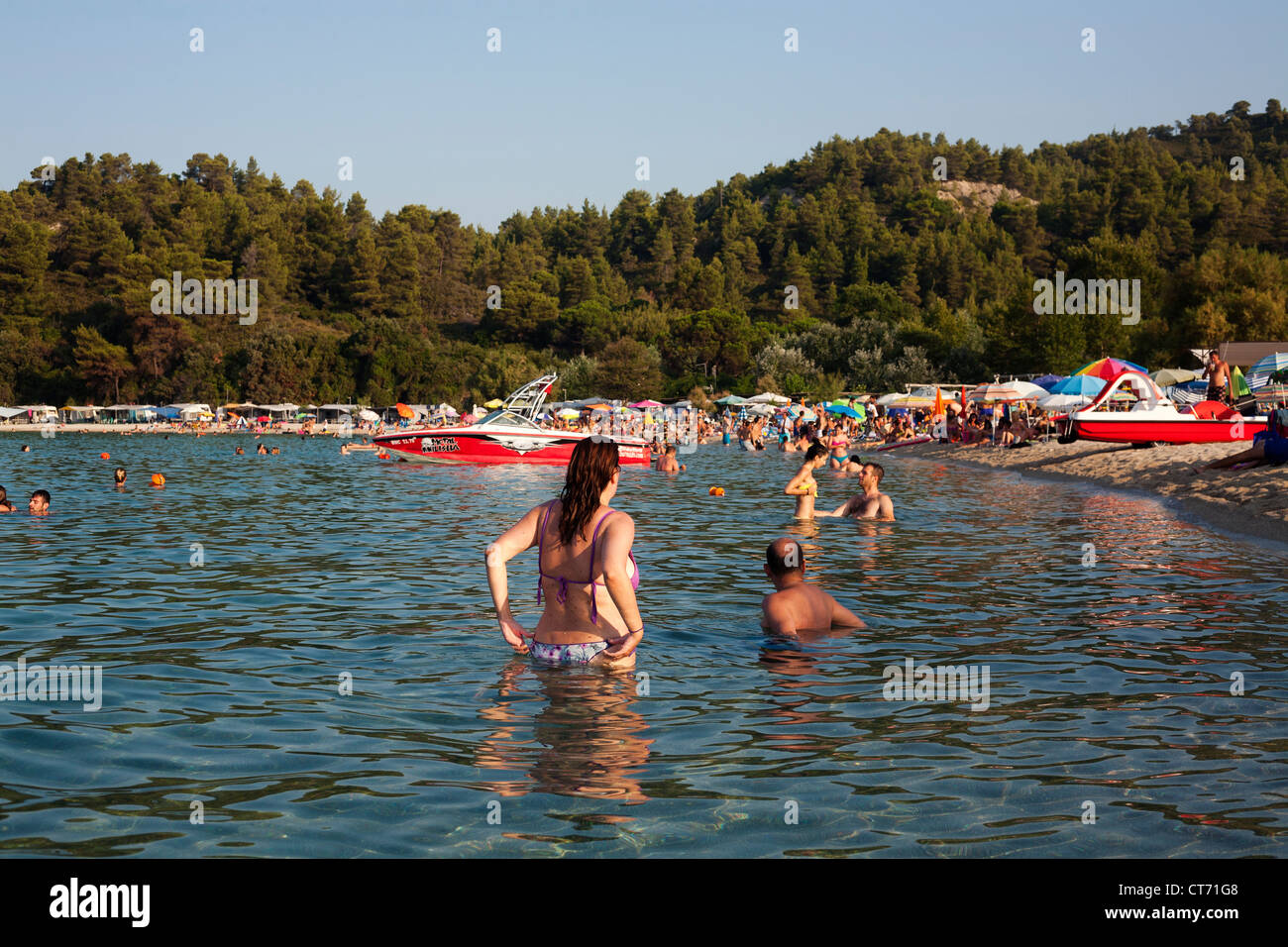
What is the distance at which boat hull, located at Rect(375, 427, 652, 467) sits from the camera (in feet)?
122

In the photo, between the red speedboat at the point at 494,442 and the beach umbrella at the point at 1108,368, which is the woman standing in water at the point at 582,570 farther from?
the beach umbrella at the point at 1108,368

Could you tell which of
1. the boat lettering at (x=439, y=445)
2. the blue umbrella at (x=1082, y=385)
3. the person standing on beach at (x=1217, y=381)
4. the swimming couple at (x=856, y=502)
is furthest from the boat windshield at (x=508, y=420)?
the person standing on beach at (x=1217, y=381)

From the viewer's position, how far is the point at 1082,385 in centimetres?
3656

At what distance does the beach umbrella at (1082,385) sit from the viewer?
36438 mm

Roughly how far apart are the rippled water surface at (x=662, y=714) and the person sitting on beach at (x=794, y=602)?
228mm

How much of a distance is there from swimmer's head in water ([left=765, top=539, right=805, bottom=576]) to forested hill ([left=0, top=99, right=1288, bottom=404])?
70752 millimetres

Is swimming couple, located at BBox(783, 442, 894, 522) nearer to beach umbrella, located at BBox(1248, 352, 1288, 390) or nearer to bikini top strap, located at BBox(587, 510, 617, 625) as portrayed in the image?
bikini top strap, located at BBox(587, 510, 617, 625)

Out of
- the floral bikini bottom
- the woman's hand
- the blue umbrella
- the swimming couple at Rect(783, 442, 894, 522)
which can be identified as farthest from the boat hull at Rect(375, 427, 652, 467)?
the woman's hand

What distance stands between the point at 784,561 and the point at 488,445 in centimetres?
2919

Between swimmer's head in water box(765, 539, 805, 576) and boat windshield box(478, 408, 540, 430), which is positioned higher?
boat windshield box(478, 408, 540, 430)
